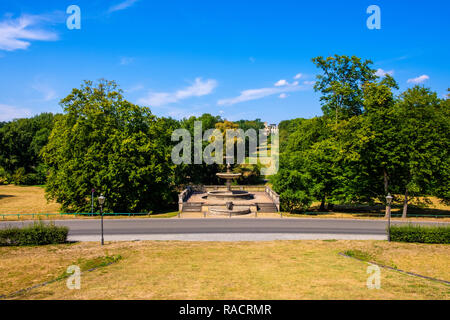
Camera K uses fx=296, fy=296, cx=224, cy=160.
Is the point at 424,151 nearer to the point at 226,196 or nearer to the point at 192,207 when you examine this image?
the point at 226,196

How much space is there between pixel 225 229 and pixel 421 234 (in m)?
15.0

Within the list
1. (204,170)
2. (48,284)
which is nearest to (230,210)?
(48,284)

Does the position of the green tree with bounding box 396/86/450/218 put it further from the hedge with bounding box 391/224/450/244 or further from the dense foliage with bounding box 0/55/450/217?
the hedge with bounding box 391/224/450/244

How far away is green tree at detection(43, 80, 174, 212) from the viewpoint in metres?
34.9

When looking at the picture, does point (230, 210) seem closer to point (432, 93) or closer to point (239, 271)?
point (239, 271)

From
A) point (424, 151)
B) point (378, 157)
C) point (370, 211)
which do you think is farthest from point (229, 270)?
point (370, 211)

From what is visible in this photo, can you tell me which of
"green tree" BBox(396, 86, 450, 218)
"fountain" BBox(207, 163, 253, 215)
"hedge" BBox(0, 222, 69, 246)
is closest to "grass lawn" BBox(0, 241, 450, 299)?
"hedge" BBox(0, 222, 69, 246)

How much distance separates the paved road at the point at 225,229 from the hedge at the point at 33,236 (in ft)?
5.62

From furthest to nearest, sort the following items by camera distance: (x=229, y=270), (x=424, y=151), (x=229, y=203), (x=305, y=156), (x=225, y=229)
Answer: (x=305, y=156), (x=229, y=203), (x=424, y=151), (x=225, y=229), (x=229, y=270)

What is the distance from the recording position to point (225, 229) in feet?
85.5

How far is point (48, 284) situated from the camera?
43.7 feet

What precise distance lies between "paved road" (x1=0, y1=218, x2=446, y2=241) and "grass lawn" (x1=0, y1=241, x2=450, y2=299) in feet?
7.16

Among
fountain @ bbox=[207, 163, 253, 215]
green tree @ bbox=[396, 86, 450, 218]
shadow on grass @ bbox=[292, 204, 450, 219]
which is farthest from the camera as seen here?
shadow on grass @ bbox=[292, 204, 450, 219]
